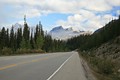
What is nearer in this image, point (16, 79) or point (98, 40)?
point (16, 79)

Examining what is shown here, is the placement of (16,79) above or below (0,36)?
below

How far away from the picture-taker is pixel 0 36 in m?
123

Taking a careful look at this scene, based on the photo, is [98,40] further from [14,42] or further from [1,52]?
[1,52]

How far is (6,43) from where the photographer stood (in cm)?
12850

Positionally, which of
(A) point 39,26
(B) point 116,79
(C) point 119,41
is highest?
(A) point 39,26

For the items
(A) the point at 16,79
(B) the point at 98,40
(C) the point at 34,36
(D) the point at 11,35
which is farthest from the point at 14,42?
(A) the point at 16,79

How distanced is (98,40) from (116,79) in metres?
123

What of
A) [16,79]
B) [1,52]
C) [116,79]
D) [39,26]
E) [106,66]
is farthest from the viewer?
[39,26]

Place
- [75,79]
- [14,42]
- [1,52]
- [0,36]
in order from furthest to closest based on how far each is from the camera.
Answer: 1. [14,42]
2. [0,36]
3. [1,52]
4. [75,79]

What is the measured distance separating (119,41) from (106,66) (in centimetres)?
6752

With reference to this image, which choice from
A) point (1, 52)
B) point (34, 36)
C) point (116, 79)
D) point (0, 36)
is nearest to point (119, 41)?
point (1, 52)

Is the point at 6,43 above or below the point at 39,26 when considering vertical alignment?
below

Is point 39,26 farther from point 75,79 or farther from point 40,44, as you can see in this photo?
point 75,79

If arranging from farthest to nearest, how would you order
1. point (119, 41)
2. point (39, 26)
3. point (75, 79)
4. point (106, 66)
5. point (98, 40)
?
point (39, 26) → point (98, 40) → point (119, 41) → point (106, 66) → point (75, 79)
